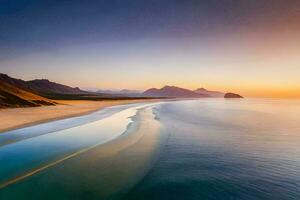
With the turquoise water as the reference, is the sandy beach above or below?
above

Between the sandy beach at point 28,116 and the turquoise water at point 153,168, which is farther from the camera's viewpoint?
the sandy beach at point 28,116

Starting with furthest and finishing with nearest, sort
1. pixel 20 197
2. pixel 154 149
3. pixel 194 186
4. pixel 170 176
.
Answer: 1. pixel 154 149
2. pixel 170 176
3. pixel 194 186
4. pixel 20 197

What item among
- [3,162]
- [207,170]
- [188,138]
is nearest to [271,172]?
[207,170]

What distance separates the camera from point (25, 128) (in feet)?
78.0

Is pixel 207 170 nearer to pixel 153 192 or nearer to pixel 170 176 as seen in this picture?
pixel 170 176

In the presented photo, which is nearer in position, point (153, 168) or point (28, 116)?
point (153, 168)

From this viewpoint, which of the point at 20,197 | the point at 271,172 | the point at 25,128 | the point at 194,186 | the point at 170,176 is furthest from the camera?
the point at 25,128

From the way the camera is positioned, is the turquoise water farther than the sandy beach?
No

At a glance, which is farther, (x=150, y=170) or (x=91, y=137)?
(x=91, y=137)

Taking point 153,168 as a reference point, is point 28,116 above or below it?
above

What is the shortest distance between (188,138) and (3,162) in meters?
12.8

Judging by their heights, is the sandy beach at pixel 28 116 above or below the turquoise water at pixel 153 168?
above

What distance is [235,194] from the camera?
10023 mm

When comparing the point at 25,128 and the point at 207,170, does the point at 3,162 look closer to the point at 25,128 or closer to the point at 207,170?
the point at 207,170
